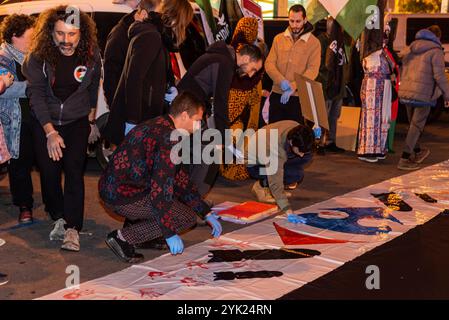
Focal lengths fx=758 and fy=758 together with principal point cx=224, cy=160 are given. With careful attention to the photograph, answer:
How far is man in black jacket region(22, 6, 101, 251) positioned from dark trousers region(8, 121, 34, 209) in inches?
26.2

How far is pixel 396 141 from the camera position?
37.5 feet

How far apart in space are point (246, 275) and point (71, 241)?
1.44 metres

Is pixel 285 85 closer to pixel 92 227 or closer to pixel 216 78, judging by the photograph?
pixel 216 78

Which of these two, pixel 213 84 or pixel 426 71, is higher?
pixel 213 84

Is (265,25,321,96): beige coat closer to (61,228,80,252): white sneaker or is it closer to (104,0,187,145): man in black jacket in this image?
(104,0,187,145): man in black jacket

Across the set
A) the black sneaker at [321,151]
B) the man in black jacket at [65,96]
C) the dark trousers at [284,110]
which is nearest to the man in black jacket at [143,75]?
the man in black jacket at [65,96]

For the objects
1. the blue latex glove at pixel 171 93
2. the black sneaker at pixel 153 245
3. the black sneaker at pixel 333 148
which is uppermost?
the blue latex glove at pixel 171 93

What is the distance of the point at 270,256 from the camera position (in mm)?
5668

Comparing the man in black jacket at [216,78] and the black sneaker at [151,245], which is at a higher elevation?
the man in black jacket at [216,78]

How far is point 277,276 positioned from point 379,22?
A: 5.25 metres

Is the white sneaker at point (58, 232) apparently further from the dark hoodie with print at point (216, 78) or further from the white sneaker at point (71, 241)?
the dark hoodie with print at point (216, 78)

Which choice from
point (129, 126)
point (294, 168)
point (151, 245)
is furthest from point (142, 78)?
point (294, 168)

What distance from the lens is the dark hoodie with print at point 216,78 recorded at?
20.7ft

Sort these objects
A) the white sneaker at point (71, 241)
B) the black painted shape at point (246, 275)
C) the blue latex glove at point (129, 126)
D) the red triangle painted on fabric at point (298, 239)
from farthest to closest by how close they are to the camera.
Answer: the red triangle painted on fabric at point (298, 239), the blue latex glove at point (129, 126), the white sneaker at point (71, 241), the black painted shape at point (246, 275)
